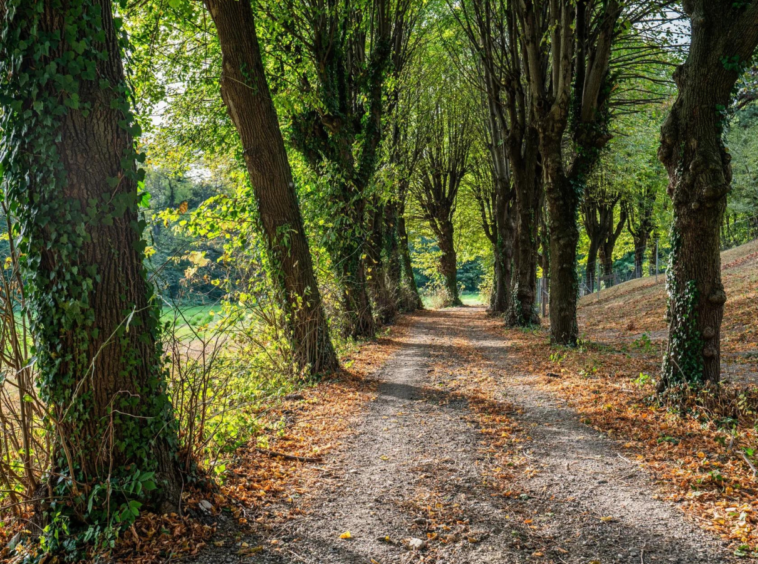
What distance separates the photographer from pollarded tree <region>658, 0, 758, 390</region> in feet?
17.7

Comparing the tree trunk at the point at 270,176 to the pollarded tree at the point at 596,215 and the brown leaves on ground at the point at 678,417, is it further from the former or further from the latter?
the pollarded tree at the point at 596,215

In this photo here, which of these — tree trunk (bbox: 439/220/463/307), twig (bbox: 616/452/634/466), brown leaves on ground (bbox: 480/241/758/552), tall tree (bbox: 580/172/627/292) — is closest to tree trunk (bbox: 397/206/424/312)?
tree trunk (bbox: 439/220/463/307)

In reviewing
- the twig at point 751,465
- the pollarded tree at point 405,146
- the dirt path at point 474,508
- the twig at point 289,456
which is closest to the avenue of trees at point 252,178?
the pollarded tree at point 405,146

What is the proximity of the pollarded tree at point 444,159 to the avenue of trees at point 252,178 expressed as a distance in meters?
1.18

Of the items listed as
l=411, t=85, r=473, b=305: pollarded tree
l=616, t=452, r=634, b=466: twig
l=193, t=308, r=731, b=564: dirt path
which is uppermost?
l=411, t=85, r=473, b=305: pollarded tree

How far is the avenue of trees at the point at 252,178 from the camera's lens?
3.07 meters

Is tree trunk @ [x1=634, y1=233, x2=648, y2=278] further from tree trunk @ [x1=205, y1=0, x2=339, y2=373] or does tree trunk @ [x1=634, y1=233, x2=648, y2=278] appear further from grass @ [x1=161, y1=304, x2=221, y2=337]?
grass @ [x1=161, y1=304, x2=221, y2=337]

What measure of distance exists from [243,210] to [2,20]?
5.06 meters

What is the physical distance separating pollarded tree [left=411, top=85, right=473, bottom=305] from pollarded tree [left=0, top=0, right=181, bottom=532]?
66.1 ft

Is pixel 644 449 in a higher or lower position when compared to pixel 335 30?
lower

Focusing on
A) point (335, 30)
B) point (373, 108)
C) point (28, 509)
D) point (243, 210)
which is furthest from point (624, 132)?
point (28, 509)

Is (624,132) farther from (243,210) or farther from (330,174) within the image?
(243,210)

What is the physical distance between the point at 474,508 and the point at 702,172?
4355 millimetres

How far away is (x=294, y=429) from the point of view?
225 inches
